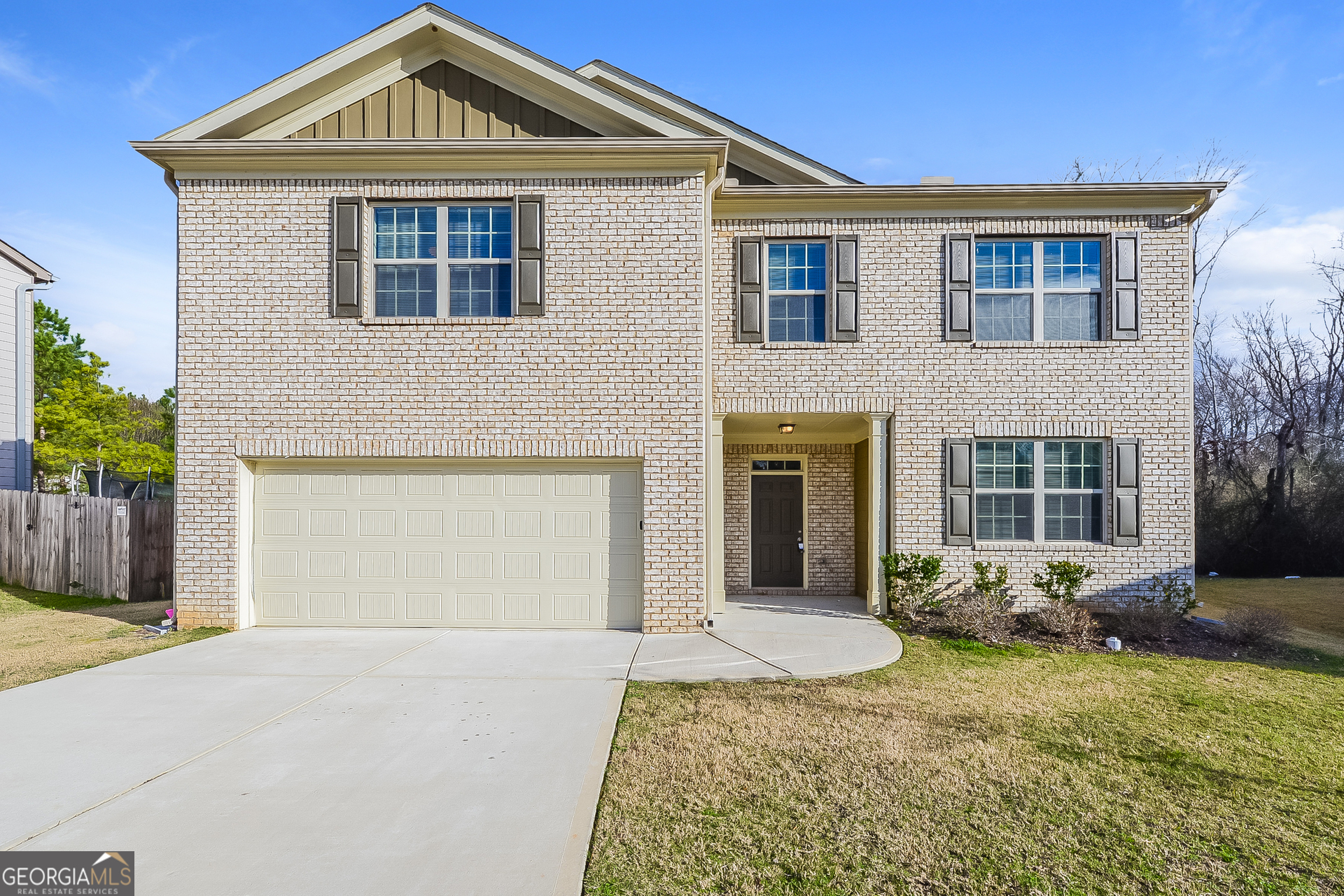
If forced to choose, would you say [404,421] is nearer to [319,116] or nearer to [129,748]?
[319,116]

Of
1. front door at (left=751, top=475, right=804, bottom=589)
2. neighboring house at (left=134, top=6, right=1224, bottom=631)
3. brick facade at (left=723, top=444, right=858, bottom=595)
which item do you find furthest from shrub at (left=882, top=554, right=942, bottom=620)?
neighboring house at (left=134, top=6, right=1224, bottom=631)

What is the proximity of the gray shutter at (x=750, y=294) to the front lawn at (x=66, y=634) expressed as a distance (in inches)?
320

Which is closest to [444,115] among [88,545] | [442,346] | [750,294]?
[442,346]

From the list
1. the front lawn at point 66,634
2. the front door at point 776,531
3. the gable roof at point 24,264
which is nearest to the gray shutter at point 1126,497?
the front door at point 776,531

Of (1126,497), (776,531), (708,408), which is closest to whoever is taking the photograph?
(708,408)

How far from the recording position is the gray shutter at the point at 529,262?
29.9 ft

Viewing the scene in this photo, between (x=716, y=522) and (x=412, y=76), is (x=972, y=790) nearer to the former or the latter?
(x=716, y=522)

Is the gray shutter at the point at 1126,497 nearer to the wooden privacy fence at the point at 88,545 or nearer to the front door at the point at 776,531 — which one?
the front door at the point at 776,531

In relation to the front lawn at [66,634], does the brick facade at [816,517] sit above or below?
above

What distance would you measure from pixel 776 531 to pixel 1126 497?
17.3ft

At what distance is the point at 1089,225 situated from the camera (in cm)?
1048

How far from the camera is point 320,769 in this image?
457cm

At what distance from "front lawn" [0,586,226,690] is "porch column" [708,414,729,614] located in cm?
641

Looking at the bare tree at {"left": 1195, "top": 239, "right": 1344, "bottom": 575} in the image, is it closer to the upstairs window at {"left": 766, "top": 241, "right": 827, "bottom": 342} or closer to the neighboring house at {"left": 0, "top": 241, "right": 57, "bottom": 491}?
the upstairs window at {"left": 766, "top": 241, "right": 827, "bottom": 342}
